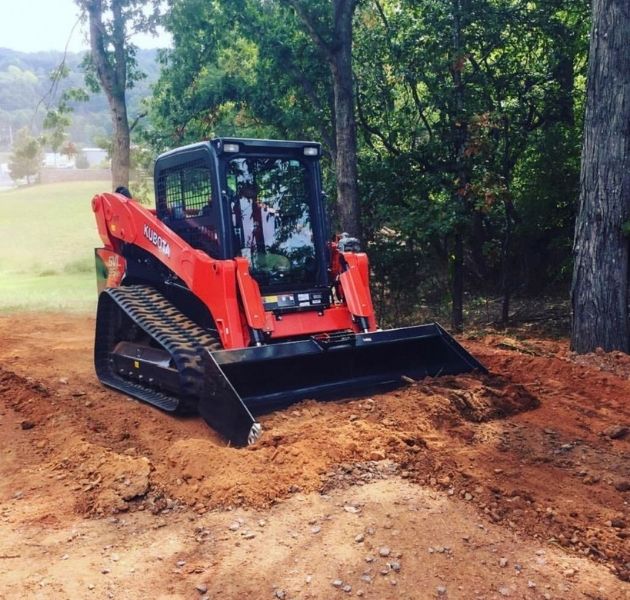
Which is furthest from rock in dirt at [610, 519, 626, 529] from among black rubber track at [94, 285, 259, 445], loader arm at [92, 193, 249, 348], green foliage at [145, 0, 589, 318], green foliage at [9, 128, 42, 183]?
green foliage at [9, 128, 42, 183]

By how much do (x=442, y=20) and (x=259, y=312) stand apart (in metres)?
7.14

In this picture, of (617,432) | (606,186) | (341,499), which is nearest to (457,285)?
(606,186)

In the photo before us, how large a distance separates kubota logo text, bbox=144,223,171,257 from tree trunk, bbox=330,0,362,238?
15.2 feet

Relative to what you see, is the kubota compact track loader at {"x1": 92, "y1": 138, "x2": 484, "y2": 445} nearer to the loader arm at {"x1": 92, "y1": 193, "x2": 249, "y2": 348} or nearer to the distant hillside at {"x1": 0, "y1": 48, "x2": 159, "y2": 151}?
the loader arm at {"x1": 92, "y1": 193, "x2": 249, "y2": 348}

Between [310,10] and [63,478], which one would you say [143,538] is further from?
[310,10]

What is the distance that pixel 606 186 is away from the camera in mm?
8633

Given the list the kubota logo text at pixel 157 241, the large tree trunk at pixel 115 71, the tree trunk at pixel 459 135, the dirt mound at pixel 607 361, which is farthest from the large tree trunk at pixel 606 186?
the large tree trunk at pixel 115 71

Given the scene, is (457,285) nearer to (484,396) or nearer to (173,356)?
(484,396)

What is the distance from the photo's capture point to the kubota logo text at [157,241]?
7.55m

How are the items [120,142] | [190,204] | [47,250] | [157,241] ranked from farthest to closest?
[47,250] → [120,142] → [157,241] → [190,204]

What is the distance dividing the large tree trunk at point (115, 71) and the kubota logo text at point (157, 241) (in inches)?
378

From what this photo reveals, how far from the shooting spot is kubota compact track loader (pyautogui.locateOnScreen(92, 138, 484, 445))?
659cm

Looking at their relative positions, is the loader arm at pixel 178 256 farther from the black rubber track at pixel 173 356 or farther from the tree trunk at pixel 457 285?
the tree trunk at pixel 457 285

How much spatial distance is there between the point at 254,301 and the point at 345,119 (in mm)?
6062
